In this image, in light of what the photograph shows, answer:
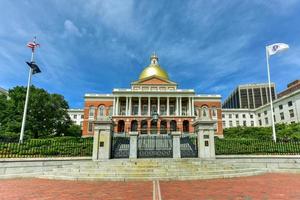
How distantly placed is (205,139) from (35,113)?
37.3 meters

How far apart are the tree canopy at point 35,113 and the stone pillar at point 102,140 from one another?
93.4 feet

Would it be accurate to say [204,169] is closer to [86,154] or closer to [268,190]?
[268,190]

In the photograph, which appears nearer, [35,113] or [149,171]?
[149,171]

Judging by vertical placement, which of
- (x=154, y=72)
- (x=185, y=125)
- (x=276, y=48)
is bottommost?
(x=185, y=125)

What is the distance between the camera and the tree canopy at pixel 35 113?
123 ft

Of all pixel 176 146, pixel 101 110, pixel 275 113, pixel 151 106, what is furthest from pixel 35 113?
pixel 275 113

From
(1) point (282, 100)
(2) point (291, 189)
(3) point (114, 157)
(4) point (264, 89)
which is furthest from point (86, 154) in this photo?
(4) point (264, 89)

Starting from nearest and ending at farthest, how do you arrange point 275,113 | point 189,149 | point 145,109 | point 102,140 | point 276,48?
1. point 102,140
2. point 189,149
3. point 276,48
4. point 145,109
5. point 275,113

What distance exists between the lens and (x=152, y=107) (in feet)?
189

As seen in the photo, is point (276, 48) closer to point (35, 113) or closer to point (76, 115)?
point (35, 113)

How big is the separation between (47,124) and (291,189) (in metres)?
43.8

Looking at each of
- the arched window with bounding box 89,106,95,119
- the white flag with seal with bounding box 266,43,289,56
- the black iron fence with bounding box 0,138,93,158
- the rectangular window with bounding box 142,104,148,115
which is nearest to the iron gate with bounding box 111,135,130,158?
the black iron fence with bounding box 0,138,93,158

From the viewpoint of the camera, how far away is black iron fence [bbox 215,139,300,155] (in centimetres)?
1410

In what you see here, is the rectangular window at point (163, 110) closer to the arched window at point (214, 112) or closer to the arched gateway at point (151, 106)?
the arched gateway at point (151, 106)
